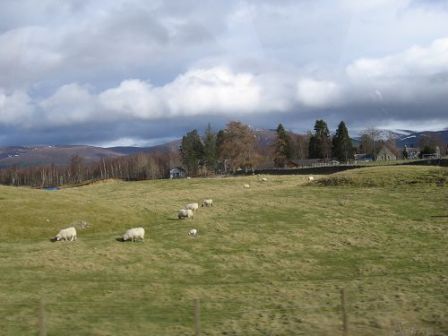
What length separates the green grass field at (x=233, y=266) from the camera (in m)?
21.3

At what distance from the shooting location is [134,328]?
2025cm

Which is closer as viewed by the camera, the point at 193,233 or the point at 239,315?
the point at 239,315

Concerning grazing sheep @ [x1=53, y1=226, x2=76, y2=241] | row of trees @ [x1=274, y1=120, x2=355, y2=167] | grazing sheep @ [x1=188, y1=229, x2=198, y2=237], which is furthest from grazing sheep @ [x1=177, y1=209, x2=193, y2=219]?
row of trees @ [x1=274, y1=120, x2=355, y2=167]

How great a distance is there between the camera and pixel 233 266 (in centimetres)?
3153

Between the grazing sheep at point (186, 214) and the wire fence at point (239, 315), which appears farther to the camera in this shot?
the grazing sheep at point (186, 214)

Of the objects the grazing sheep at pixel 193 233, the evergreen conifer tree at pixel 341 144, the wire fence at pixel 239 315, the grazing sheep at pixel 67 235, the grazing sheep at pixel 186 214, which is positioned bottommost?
the wire fence at pixel 239 315

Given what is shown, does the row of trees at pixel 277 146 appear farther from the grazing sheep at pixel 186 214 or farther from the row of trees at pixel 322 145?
the grazing sheep at pixel 186 214

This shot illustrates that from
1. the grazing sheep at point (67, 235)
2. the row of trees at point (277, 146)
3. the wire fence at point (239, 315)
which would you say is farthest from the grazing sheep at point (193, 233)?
the row of trees at point (277, 146)

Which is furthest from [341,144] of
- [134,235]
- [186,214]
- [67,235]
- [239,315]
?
[239,315]

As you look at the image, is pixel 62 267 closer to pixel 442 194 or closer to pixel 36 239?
pixel 36 239

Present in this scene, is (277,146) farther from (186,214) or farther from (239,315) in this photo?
(239,315)

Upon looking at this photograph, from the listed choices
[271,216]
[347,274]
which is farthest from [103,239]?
[347,274]

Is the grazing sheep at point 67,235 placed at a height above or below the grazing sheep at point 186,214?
below

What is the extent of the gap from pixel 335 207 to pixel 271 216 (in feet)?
23.8
